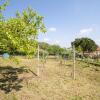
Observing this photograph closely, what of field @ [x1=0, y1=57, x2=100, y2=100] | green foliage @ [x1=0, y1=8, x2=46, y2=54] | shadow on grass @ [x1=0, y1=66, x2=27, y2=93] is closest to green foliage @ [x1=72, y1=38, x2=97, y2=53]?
field @ [x1=0, y1=57, x2=100, y2=100]

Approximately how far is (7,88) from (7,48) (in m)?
3.21

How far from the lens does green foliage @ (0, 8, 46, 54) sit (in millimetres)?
10477

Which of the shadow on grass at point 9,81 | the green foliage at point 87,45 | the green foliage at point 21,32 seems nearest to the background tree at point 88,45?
the green foliage at point 87,45

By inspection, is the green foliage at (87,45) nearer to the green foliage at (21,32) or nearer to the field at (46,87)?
the field at (46,87)

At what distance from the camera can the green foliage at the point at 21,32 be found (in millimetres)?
10477

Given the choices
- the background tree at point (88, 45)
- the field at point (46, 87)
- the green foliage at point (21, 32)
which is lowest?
the field at point (46, 87)

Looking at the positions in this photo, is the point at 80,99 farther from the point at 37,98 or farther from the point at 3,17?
the point at 3,17

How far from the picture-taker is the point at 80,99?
450 inches

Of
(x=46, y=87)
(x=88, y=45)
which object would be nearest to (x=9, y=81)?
(x=46, y=87)

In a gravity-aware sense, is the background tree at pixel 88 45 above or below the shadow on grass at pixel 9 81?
above

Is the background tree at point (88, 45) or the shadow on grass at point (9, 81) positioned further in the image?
the background tree at point (88, 45)

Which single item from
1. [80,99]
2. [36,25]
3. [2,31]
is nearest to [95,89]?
[80,99]

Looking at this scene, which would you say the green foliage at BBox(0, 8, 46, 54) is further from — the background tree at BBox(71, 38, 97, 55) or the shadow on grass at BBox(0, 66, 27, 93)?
the background tree at BBox(71, 38, 97, 55)

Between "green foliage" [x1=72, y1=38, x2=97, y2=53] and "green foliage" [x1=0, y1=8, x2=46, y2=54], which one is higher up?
"green foliage" [x1=72, y1=38, x2=97, y2=53]
